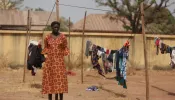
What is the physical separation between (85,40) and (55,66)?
896 centimetres

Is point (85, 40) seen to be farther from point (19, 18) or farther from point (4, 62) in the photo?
point (19, 18)

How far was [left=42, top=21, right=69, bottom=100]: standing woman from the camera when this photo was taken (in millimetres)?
6301

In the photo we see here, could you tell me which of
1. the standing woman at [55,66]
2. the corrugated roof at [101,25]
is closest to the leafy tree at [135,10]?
the corrugated roof at [101,25]

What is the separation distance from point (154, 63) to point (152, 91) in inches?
249

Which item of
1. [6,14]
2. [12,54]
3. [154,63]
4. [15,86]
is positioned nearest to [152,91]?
[15,86]

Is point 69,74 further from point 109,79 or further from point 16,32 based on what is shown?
point 16,32

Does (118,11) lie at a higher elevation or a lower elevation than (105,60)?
higher

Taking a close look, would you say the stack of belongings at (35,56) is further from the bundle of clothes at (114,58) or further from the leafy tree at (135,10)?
the leafy tree at (135,10)

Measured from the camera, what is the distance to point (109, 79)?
12.9 meters

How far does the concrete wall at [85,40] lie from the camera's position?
48.5ft

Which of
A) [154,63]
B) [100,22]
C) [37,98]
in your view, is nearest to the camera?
[37,98]

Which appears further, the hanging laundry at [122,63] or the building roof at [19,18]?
the building roof at [19,18]

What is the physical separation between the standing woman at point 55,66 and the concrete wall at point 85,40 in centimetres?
871

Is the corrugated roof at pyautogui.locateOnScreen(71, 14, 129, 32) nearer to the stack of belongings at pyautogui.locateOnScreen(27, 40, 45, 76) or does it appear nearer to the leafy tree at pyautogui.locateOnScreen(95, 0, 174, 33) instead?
the leafy tree at pyautogui.locateOnScreen(95, 0, 174, 33)
